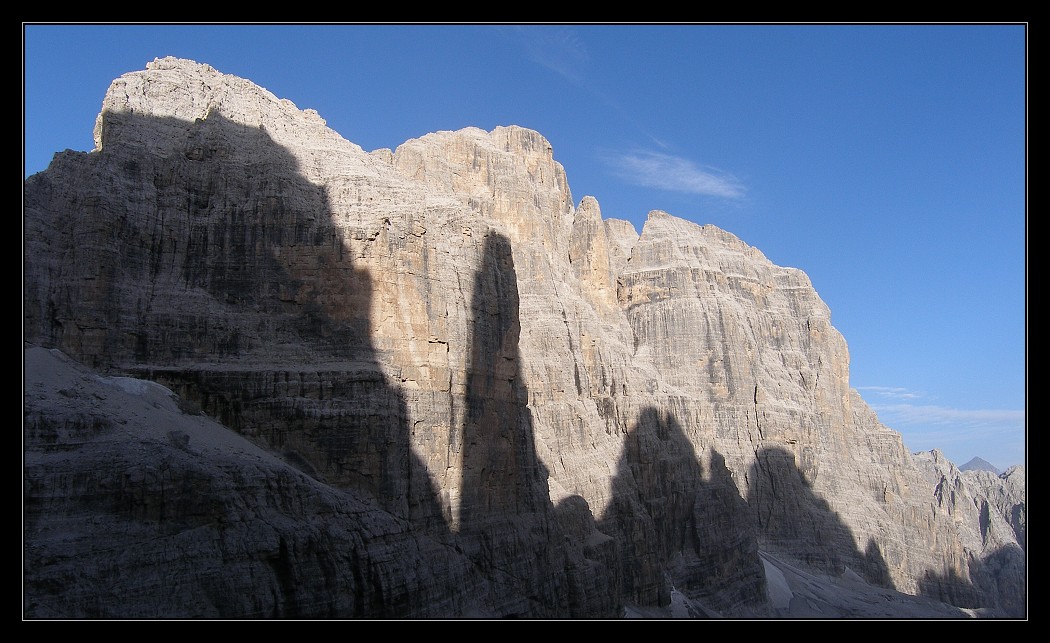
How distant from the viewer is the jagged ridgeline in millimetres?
29156

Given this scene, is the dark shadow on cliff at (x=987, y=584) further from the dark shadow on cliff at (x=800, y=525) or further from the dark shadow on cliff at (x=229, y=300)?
the dark shadow on cliff at (x=229, y=300)

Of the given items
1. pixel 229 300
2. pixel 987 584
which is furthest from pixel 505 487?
pixel 987 584

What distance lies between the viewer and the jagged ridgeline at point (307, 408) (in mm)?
29156

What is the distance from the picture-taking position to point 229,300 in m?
41.5

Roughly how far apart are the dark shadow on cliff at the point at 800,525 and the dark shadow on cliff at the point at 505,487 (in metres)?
53.3

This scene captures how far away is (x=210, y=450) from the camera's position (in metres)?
32.7

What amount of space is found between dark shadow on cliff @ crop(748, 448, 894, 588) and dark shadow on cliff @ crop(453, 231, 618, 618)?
5329cm

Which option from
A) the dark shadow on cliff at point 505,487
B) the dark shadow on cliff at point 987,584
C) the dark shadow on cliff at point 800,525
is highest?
the dark shadow on cliff at point 505,487

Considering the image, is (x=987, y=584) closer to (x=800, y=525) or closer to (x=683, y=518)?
(x=800, y=525)

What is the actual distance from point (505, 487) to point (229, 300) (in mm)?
17085

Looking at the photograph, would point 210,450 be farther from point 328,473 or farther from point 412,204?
point 412,204

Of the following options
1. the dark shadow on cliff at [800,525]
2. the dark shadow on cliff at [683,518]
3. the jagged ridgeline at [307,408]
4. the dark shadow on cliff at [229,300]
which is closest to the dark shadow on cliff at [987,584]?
the dark shadow on cliff at [800,525]

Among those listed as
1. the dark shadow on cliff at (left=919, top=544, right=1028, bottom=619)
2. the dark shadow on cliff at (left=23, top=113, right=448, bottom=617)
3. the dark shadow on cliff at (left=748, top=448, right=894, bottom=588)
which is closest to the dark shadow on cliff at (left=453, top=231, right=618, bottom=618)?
the dark shadow on cliff at (left=23, top=113, right=448, bottom=617)

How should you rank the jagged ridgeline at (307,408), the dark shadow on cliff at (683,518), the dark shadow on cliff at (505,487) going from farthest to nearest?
the dark shadow on cliff at (683,518)
the dark shadow on cliff at (505,487)
the jagged ridgeline at (307,408)
